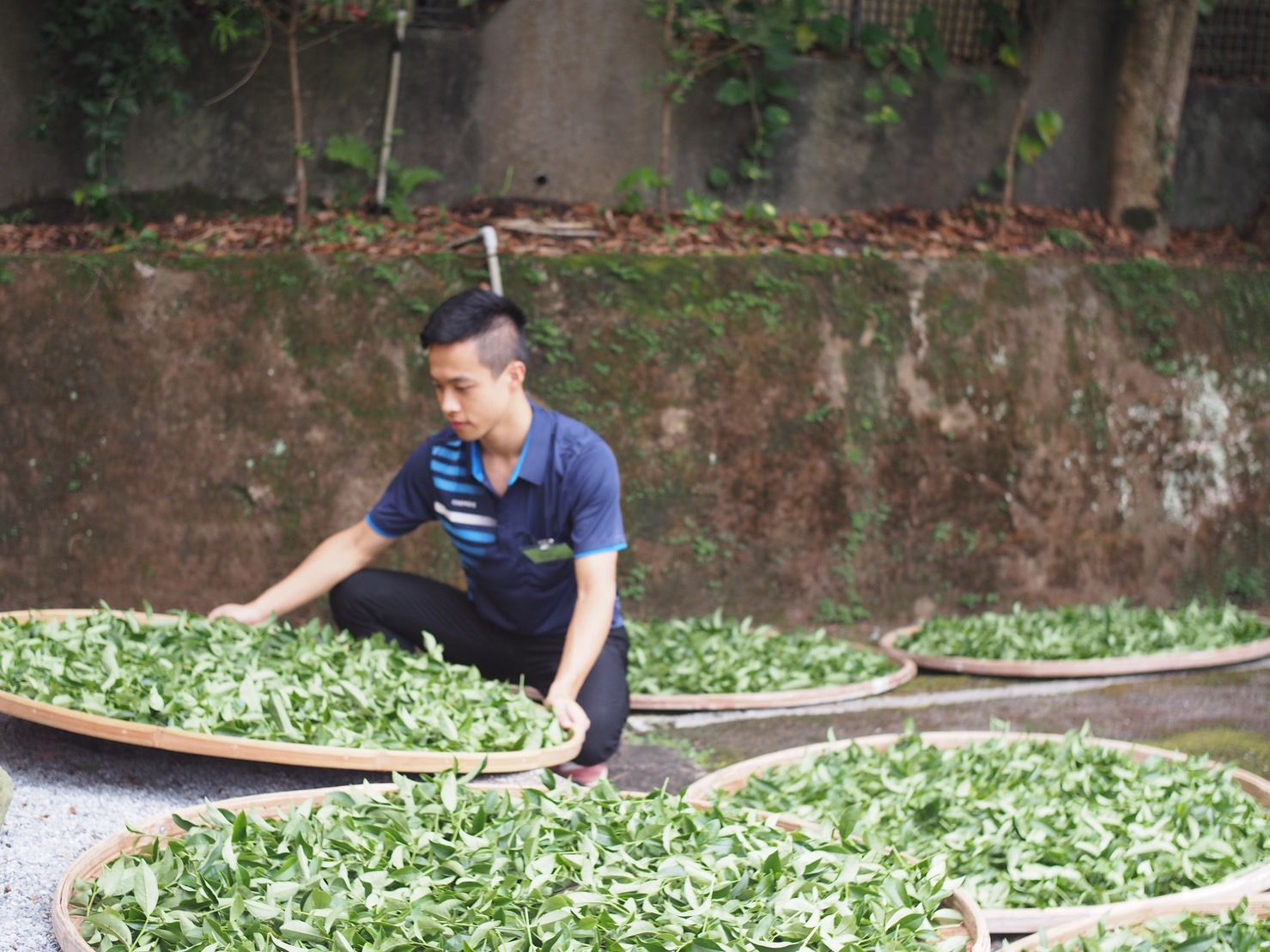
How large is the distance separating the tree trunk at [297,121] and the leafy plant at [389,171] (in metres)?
0.16

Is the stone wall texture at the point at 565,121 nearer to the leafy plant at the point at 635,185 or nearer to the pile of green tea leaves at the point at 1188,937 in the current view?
the leafy plant at the point at 635,185

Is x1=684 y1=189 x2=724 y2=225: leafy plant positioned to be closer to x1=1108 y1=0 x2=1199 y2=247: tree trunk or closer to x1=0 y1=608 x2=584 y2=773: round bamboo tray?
x1=1108 y1=0 x2=1199 y2=247: tree trunk

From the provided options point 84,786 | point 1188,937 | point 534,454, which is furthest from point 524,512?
point 1188,937

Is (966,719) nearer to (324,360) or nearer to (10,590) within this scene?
(324,360)

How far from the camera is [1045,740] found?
11.1 feet

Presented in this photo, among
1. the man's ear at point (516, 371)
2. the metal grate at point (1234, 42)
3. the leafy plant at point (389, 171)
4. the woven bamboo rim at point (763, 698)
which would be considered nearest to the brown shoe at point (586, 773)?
the woven bamboo rim at point (763, 698)

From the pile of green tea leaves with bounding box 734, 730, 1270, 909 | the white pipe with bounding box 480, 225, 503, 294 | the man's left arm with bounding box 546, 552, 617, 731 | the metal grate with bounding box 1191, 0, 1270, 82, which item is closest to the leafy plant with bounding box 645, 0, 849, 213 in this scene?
the white pipe with bounding box 480, 225, 503, 294

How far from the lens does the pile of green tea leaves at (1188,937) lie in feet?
7.29

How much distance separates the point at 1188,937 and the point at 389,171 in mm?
4708

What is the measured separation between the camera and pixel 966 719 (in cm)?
406

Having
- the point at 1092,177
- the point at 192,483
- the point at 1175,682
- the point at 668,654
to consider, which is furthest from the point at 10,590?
the point at 1092,177

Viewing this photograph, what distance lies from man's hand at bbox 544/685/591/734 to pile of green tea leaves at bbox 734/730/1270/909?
15.4 inches

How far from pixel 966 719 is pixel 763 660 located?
749mm

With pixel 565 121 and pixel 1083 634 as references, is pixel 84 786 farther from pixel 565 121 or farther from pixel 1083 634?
pixel 565 121
